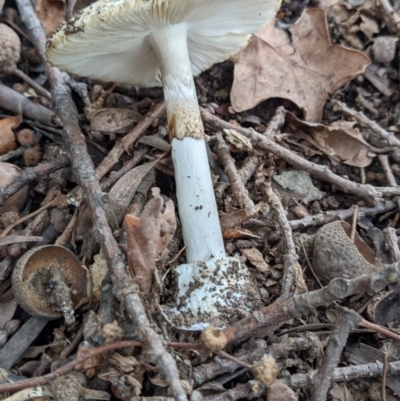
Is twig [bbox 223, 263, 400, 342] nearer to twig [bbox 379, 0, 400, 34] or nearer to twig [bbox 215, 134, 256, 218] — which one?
twig [bbox 215, 134, 256, 218]

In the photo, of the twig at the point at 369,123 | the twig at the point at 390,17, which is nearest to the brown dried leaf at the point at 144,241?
the twig at the point at 369,123

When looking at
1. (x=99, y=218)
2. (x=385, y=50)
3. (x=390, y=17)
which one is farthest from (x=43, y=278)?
(x=390, y=17)

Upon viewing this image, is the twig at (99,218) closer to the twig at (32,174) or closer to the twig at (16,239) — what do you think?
the twig at (32,174)

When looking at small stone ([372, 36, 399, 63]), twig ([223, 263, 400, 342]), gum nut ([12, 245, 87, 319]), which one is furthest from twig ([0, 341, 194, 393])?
small stone ([372, 36, 399, 63])

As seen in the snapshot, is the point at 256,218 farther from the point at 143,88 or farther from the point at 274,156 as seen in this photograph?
the point at 143,88

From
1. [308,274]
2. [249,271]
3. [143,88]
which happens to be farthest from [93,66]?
[308,274]
